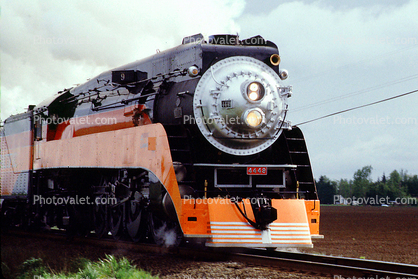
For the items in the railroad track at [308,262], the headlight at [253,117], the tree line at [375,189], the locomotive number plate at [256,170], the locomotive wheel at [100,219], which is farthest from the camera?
the tree line at [375,189]

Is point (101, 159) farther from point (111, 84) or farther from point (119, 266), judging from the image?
point (119, 266)

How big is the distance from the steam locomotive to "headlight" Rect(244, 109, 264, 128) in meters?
0.02

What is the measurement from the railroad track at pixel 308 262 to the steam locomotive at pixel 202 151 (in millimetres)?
270

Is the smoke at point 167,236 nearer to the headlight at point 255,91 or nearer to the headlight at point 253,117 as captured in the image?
the headlight at point 253,117

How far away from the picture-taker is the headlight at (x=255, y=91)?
8.45m

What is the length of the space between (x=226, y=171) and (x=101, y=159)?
2.91m

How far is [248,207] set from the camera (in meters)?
8.02

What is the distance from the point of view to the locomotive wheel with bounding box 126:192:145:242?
9.41 metres

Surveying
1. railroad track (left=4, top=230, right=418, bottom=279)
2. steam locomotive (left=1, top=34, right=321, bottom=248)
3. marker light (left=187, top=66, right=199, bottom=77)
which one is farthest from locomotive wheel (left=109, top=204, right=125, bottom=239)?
marker light (left=187, top=66, right=199, bottom=77)

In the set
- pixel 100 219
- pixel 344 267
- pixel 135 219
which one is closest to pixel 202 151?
pixel 135 219

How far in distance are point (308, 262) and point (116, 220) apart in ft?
16.1

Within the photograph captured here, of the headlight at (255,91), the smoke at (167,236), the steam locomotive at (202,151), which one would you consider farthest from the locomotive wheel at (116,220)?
the headlight at (255,91)

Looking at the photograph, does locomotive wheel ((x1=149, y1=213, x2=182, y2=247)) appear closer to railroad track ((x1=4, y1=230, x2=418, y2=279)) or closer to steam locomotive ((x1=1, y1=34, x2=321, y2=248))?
steam locomotive ((x1=1, y1=34, x2=321, y2=248))

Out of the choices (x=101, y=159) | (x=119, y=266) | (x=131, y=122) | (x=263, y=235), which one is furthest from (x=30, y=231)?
(x=263, y=235)
